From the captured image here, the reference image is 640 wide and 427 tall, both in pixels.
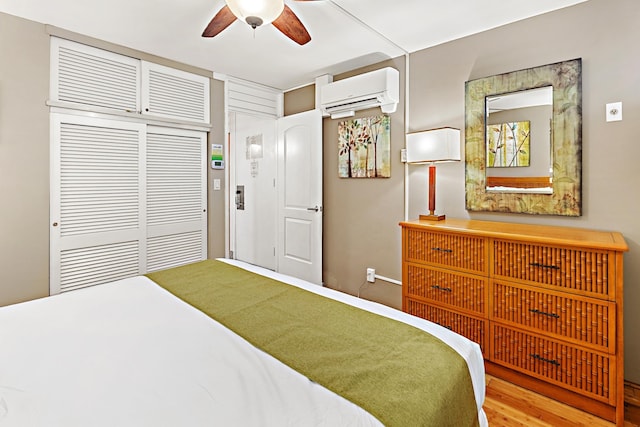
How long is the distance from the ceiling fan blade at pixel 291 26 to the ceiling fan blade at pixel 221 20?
0.84 feet

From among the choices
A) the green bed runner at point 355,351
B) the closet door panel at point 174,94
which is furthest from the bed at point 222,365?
the closet door panel at point 174,94

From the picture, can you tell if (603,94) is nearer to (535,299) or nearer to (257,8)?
(535,299)

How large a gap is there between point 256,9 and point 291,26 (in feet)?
1.51

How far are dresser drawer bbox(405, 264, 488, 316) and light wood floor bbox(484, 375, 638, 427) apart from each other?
482 millimetres

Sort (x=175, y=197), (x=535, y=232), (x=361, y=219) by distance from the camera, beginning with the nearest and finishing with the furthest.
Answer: (x=535, y=232)
(x=175, y=197)
(x=361, y=219)

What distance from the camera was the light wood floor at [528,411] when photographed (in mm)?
1821

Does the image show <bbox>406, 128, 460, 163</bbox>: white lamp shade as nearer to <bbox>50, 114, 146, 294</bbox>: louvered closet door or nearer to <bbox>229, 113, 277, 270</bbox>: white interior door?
<bbox>229, 113, 277, 270</bbox>: white interior door

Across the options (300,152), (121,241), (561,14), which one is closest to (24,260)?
(121,241)

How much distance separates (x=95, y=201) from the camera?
284 centimetres

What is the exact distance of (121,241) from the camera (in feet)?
9.85

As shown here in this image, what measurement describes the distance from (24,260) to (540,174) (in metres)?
3.80

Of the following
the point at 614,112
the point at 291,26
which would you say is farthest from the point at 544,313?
the point at 291,26

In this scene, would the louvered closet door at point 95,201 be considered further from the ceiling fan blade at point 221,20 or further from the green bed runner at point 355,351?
the green bed runner at point 355,351

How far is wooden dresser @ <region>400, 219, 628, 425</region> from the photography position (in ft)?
5.83
